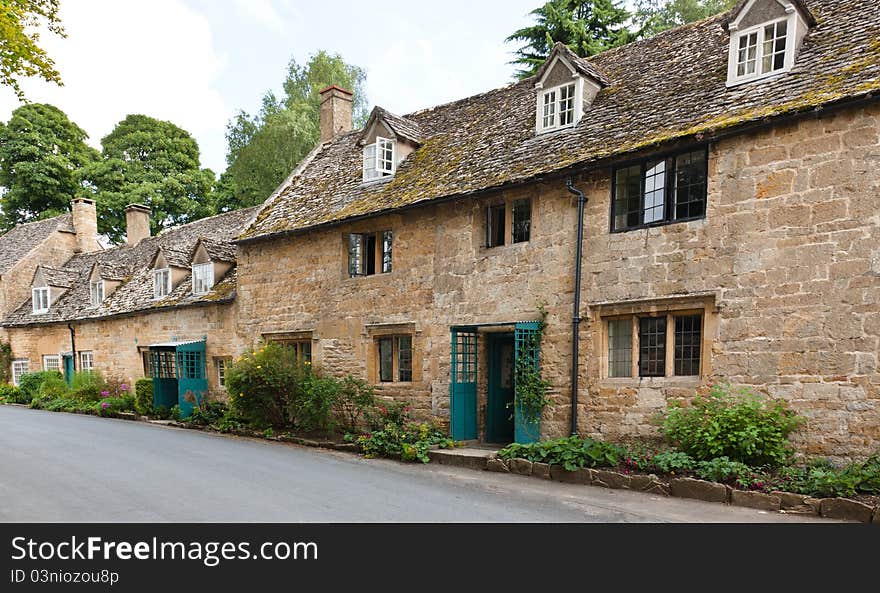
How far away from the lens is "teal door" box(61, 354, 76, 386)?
2690 cm

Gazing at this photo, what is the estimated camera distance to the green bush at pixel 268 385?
15453 millimetres

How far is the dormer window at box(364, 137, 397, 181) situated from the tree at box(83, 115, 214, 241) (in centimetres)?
2519

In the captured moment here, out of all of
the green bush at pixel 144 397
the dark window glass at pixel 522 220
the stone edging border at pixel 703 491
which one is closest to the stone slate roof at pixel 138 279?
the green bush at pixel 144 397

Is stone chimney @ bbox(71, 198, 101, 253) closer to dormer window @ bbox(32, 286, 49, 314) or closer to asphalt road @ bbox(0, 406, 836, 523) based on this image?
dormer window @ bbox(32, 286, 49, 314)

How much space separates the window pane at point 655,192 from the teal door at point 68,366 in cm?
2572

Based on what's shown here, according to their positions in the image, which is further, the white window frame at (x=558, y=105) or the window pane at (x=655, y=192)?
the white window frame at (x=558, y=105)

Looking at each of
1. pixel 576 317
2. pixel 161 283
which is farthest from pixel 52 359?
pixel 576 317

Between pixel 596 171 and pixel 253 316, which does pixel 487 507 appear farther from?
pixel 253 316

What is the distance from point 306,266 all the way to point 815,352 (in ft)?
40.1

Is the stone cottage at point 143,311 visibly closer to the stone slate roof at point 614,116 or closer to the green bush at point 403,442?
the stone slate roof at point 614,116

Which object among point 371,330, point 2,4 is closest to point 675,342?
point 371,330

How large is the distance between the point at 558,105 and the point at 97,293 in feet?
74.7

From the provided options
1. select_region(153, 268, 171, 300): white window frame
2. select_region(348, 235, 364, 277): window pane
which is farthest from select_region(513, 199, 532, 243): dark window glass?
select_region(153, 268, 171, 300): white window frame

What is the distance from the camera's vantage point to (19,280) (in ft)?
103
